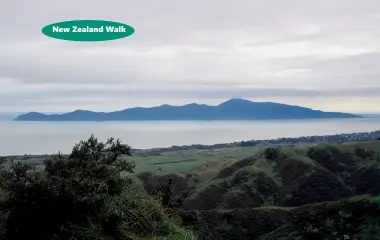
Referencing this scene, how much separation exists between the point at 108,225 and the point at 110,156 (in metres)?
0.77

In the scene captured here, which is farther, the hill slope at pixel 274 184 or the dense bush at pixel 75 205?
the hill slope at pixel 274 184

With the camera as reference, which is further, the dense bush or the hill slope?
the hill slope

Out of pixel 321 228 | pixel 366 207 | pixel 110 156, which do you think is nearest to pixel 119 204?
pixel 110 156

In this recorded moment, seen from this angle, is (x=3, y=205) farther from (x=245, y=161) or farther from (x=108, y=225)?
(x=245, y=161)

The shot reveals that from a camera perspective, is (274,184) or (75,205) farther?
(274,184)

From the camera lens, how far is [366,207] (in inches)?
729

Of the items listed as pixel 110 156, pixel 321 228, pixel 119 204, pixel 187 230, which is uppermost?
pixel 110 156

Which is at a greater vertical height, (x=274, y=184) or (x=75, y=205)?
(x=75, y=205)

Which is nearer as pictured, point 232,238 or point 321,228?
point 321,228

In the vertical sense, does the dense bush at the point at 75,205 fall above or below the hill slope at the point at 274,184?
above

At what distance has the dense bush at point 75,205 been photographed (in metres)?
3.24

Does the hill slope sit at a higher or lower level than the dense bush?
lower

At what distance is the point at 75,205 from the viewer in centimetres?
326

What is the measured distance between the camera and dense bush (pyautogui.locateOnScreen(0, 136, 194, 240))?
3240mm
